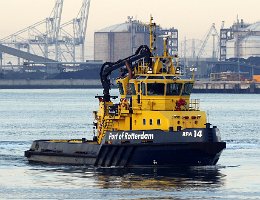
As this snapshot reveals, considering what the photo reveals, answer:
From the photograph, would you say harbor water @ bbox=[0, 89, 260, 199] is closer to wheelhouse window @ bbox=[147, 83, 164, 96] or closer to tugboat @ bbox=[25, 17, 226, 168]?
tugboat @ bbox=[25, 17, 226, 168]

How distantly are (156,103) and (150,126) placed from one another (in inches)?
49.7

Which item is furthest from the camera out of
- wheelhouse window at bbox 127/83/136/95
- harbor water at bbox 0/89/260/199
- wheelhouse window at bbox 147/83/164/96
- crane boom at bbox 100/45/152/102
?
crane boom at bbox 100/45/152/102

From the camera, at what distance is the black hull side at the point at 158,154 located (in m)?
56.8

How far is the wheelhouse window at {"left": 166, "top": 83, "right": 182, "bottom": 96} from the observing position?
58438 millimetres

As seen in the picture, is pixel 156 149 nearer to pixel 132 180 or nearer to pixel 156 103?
pixel 156 103

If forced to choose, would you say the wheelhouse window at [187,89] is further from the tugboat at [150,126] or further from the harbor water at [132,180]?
the harbor water at [132,180]

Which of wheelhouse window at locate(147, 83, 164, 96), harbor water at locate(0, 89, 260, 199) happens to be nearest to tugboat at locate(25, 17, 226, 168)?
wheelhouse window at locate(147, 83, 164, 96)

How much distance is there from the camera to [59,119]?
4719 inches

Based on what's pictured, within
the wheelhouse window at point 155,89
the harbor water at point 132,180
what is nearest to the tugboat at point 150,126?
the wheelhouse window at point 155,89

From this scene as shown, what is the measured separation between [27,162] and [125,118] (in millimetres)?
7536

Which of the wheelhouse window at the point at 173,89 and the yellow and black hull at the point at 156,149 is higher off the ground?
the wheelhouse window at the point at 173,89

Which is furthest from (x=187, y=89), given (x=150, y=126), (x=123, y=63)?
(x=123, y=63)

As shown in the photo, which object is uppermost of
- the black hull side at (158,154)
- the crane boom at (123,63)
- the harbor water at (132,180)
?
the crane boom at (123,63)

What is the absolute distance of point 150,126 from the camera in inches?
2276
